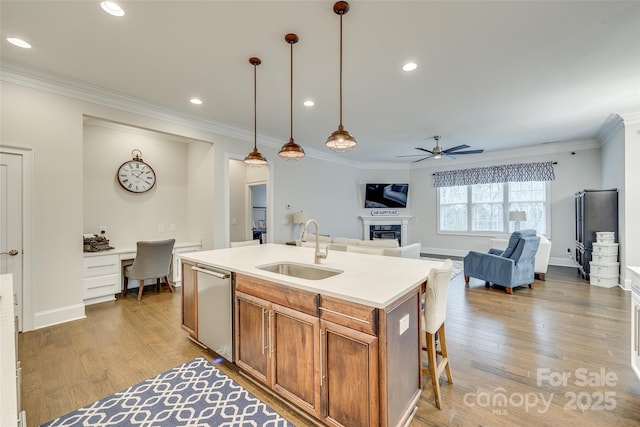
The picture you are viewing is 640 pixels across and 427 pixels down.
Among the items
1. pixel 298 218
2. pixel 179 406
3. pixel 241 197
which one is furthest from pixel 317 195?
pixel 179 406

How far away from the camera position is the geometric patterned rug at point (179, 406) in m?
1.78

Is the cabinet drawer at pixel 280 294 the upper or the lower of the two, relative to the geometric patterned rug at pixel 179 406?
upper

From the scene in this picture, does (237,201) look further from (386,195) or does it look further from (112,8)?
(112,8)

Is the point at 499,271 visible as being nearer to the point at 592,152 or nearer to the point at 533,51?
the point at 533,51

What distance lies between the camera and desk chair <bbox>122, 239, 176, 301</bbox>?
13.3 feet

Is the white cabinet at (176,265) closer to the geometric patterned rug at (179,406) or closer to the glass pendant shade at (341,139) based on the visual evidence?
the geometric patterned rug at (179,406)

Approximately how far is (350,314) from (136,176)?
4.83 metres

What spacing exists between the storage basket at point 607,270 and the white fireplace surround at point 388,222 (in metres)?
4.39

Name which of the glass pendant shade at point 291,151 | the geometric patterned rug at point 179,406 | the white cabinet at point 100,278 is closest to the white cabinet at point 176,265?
the white cabinet at point 100,278

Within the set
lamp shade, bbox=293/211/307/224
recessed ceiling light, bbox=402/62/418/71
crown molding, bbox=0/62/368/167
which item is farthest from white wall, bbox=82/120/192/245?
recessed ceiling light, bbox=402/62/418/71

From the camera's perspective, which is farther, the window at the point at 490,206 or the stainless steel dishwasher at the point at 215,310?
the window at the point at 490,206

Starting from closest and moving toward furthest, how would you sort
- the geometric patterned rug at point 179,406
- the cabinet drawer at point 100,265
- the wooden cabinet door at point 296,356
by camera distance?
the wooden cabinet door at point 296,356, the geometric patterned rug at point 179,406, the cabinet drawer at point 100,265

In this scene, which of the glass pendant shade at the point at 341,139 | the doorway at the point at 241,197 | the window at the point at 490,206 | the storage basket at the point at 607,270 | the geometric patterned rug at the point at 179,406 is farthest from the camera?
the window at the point at 490,206

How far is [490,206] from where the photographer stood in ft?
24.1
